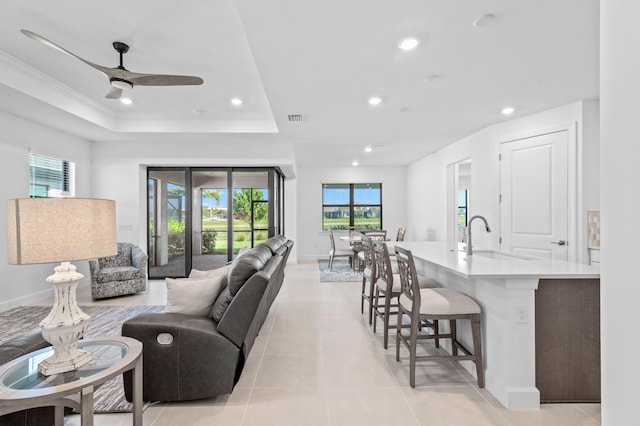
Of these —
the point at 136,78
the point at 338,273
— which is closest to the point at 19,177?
the point at 136,78

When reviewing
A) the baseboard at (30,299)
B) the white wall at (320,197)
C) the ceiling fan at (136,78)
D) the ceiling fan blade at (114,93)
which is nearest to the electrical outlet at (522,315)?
the ceiling fan at (136,78)

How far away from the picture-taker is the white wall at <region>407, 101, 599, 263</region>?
3.74 meters

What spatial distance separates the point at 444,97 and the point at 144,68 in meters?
3.36

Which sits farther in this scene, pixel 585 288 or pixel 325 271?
pixel 325 271

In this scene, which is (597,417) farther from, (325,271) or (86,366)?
(325,271)

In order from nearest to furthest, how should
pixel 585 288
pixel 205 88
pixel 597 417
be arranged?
pixel 597 417 → pixel 585 288 → pixel 205 88

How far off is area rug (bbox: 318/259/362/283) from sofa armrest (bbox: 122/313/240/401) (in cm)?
400

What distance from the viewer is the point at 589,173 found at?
374 centimetres

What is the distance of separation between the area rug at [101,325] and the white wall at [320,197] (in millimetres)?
5186

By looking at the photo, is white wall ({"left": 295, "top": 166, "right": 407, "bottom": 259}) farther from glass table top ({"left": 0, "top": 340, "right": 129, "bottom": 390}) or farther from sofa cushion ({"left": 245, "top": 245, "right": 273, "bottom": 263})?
glass table top ({"left": 0, "top": 340, "right": 129, "bottom": 390})

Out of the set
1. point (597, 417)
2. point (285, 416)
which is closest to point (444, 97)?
point (597, 417)

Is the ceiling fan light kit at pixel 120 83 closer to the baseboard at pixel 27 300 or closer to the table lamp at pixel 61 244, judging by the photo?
the table lamp at pixel 61 244

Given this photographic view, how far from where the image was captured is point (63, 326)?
1431 mm

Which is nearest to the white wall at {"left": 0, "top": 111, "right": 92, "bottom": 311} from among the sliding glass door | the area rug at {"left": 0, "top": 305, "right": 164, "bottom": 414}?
the area rug at {"left": 0, "top": 305, "right": 164, "bottom": 414}
